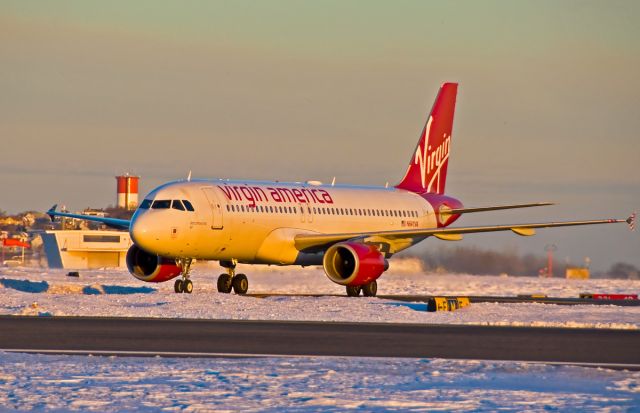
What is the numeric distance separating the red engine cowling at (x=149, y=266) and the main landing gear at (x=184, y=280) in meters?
1.69

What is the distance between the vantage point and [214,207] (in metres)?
43.1

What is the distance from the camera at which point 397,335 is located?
24891 millimetres

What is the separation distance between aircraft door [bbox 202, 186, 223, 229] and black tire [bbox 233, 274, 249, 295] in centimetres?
295

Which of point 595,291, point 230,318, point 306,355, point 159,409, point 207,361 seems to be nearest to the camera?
point 159,409

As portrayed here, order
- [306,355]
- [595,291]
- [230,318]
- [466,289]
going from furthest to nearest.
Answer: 1. [595,291]
2. [466,289]
3. [230,318]
4. [306,355]

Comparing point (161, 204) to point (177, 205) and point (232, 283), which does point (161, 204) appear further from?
point (232, 283)

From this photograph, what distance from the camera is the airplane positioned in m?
42.1

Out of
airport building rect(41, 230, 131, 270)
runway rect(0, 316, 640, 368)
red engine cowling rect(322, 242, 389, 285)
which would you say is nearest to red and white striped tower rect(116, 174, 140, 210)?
airport building rect(41, 230, 131, 270)

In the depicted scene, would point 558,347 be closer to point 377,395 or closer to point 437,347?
point 437,347

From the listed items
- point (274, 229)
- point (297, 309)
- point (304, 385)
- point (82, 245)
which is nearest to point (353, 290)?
point (274, 229)

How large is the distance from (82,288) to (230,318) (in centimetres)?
1673

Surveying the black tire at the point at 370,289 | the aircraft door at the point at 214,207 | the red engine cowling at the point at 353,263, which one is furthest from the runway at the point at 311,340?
the black tire at the point at 370,289

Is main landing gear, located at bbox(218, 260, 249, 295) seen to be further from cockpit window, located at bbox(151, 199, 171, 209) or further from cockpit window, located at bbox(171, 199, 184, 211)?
cockpit window, located at bbox(151, 199, 171, 209)

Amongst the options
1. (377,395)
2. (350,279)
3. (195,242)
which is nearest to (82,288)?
(195,242)
